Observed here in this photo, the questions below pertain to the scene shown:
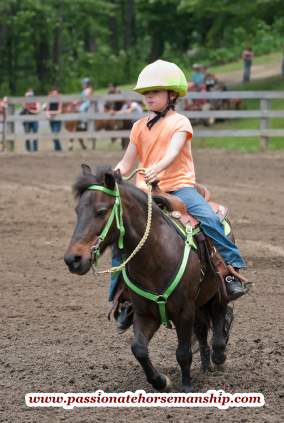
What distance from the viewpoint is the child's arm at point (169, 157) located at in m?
6.01

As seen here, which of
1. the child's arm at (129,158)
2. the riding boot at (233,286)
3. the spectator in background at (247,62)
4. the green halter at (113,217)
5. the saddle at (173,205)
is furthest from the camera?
the spectator in background at (247,62)

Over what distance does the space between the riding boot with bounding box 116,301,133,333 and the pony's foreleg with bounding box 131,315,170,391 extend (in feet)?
1.52

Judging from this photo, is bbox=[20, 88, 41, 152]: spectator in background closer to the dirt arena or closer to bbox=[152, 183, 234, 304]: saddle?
the dirt arena

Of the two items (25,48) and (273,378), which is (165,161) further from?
(25,48)

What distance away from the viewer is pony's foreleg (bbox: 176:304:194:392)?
5941mm

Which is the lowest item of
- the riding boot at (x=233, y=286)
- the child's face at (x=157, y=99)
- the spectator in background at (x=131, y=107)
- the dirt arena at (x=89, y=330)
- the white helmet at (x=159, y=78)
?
the spectator in background at (x=131, y=107)

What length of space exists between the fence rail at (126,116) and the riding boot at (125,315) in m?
17.3

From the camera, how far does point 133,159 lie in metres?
6.45

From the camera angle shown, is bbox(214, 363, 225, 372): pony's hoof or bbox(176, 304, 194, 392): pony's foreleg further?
bbox(214, 363, 225, 372): pony's hoof

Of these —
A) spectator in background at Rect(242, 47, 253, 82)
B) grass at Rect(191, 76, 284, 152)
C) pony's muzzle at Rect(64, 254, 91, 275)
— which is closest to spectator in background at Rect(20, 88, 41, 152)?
grass at Rect(191, 76, 284, 152)

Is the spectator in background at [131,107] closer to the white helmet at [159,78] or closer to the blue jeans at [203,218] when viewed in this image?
the blue jeans at [203,218]

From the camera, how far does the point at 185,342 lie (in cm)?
600

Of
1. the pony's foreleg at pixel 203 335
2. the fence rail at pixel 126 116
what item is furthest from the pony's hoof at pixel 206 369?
the fence rail at pixel 126 116

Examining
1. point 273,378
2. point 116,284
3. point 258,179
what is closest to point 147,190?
point 116,284
